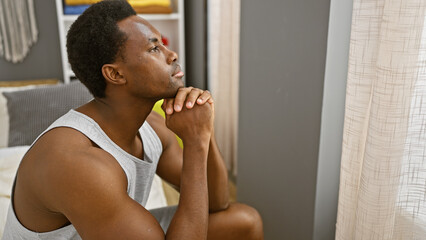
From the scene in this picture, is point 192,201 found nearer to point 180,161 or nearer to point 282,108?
point 180,161

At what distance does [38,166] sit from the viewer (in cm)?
93

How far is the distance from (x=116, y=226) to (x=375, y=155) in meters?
0.63

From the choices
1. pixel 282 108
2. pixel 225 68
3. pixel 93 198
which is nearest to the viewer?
pixel 93 198

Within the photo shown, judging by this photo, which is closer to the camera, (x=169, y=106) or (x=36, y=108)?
(x=169, y=106)

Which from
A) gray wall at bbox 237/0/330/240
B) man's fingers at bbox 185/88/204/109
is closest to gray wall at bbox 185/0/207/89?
gray wall at bbox 237/0/330/240

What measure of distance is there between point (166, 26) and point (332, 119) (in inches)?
78.7

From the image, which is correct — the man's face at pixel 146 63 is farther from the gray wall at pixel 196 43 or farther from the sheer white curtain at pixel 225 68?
the gray wall at pixel 196 43

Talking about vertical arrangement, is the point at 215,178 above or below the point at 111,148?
below

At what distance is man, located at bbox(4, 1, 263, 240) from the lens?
2.97 feet

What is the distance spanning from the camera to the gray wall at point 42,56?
2.83 metres

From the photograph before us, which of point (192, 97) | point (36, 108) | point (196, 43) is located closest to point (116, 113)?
point (192, 97)

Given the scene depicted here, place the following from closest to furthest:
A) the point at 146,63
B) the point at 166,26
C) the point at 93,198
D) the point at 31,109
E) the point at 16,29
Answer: the point at 93,198 → the point at 146,63 → the point at 31,109 → the point at 16,29 → the point at 166,26

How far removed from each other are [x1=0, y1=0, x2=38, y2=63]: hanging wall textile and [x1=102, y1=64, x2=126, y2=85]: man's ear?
2060 mm

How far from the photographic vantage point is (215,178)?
127 centimetres
